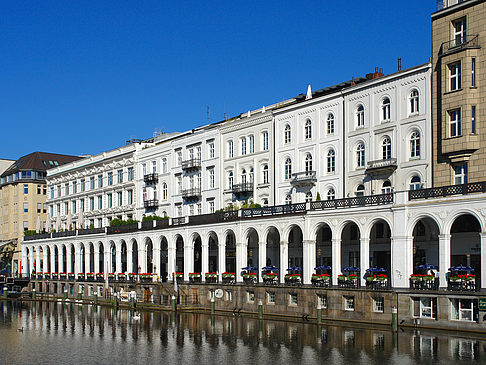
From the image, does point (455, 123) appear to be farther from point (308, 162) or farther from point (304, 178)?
point (308, 162)

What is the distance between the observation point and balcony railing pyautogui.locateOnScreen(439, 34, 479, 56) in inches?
2096

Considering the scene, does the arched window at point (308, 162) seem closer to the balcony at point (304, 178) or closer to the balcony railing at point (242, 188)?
the balcony at point (304, 178)

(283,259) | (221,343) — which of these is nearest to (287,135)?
(283,259)

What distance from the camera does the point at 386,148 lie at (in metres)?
61.2

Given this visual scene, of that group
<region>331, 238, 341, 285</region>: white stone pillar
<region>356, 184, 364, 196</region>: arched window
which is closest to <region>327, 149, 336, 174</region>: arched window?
<region>356, 184, 364, 196</region>: arched window

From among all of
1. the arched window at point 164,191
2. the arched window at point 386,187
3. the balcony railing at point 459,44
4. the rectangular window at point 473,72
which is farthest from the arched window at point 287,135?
the arched window at point 164,191

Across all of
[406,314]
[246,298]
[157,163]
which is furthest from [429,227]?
[157,163]

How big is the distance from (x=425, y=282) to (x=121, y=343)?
20632 millimetres

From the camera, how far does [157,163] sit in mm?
92438

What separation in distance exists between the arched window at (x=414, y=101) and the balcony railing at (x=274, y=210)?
12027 millimetres

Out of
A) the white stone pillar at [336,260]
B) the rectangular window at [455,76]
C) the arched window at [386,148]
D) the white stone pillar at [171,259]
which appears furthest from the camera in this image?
the white stone pillar at [171,259]

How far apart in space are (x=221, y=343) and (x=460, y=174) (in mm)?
23310

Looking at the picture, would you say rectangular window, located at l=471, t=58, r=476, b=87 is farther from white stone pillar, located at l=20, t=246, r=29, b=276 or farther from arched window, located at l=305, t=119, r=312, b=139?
white stone pillar, located at l=20, t=246, r=29, b=276

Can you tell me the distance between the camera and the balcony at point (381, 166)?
59312mm
